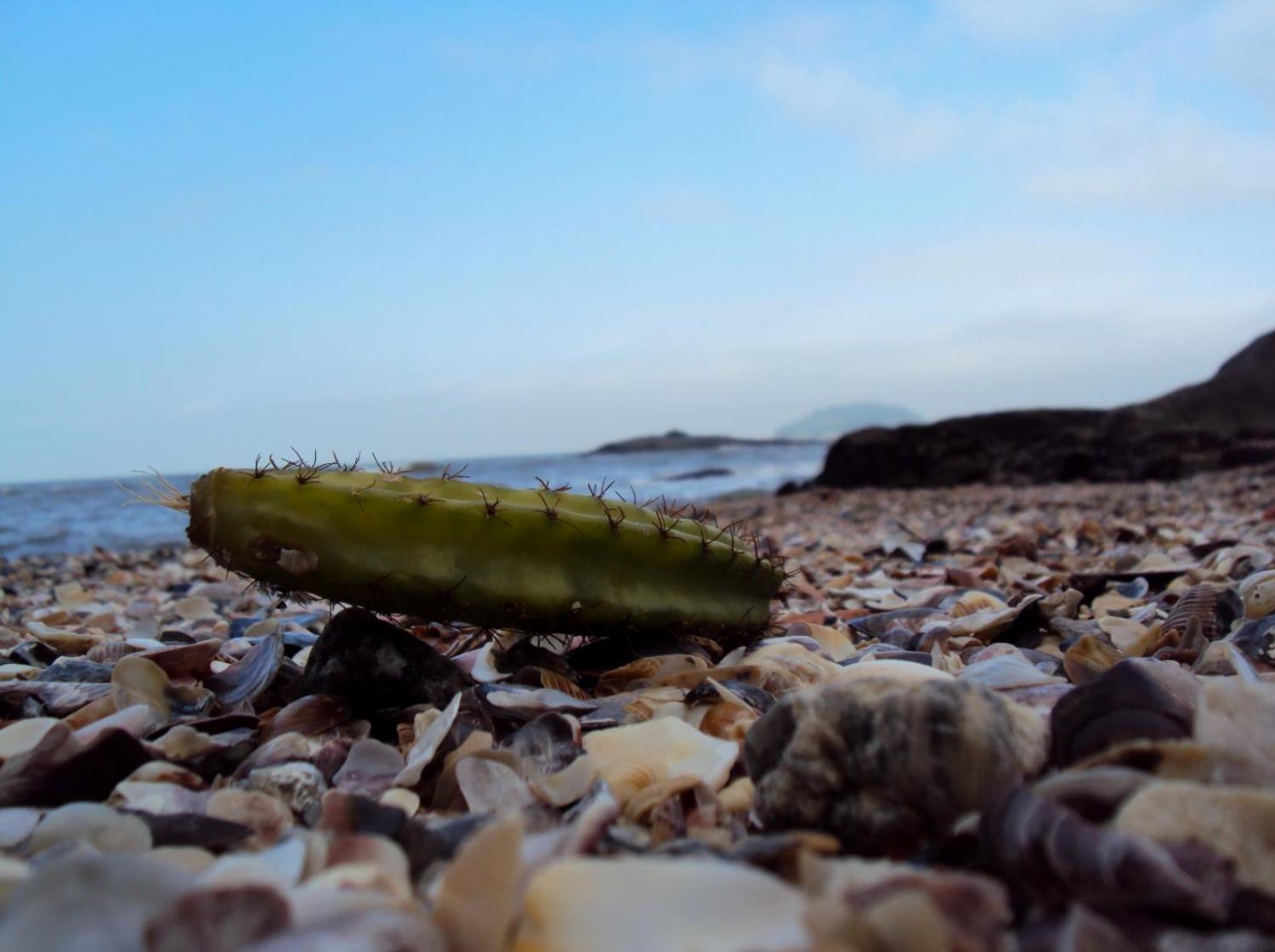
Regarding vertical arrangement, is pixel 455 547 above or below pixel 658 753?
above

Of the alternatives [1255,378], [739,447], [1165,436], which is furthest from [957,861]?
[739,447]

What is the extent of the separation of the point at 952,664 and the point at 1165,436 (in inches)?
562

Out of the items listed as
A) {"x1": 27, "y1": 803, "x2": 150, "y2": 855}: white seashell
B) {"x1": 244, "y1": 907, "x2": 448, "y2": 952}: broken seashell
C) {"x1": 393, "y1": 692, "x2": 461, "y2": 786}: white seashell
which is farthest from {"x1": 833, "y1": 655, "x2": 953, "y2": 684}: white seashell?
{"x1": 27, "y1": 803, "x2": 150, "y2": 855}: white seashell

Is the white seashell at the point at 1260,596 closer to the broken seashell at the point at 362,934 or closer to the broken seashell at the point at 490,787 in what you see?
the broken seashell at the point at 490,787

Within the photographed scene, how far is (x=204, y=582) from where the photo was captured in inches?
270

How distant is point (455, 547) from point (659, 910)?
128 cm

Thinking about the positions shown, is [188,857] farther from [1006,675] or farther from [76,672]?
[1006,675]

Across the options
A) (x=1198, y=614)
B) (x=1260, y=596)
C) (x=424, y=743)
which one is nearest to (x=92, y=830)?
(x=424, y=743)

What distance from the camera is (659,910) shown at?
1040 mm

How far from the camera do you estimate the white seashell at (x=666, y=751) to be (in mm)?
1675

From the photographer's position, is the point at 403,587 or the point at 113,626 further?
the point at 113,626

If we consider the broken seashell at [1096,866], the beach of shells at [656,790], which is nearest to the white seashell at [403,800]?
the beach of shells at [656,790]

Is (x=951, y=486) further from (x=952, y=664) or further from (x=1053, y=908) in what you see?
(x=1053, y=908)

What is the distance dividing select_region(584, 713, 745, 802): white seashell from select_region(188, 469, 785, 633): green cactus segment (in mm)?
519
